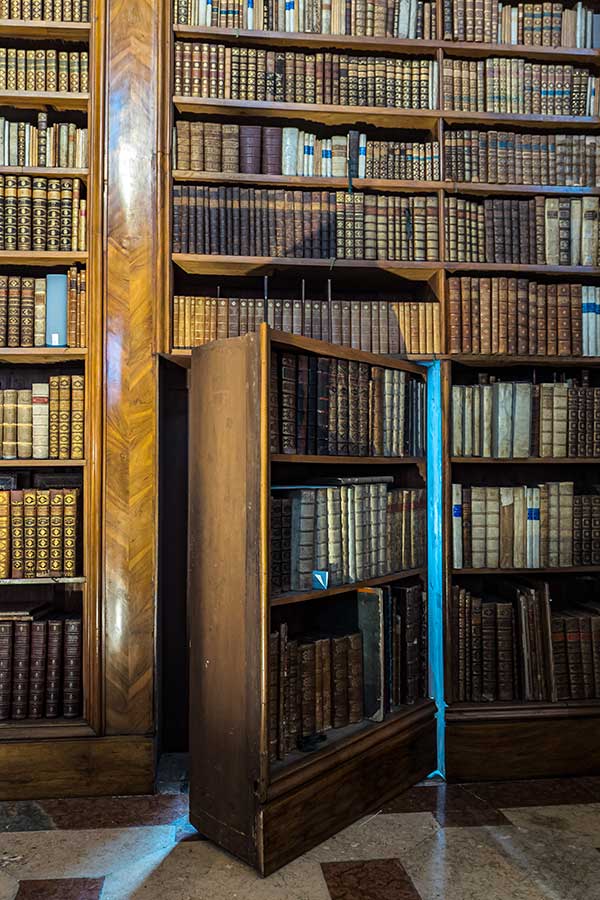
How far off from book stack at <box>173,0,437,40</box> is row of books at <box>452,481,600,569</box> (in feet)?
5.76

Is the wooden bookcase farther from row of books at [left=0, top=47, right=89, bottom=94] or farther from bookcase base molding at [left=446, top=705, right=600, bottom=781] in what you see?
row of books at [left=0, top=47, right=89, bottom=94]

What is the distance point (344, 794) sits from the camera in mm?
2162

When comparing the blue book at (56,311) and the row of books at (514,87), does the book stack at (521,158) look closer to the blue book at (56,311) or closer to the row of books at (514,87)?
the row of books at (514,87)

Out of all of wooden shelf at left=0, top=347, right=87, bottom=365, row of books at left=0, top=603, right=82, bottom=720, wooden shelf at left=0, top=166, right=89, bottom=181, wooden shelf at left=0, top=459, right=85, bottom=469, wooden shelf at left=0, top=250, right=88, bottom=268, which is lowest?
row of books at left=0, top=603, right=82, bottom=720

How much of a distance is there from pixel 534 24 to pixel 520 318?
115 centimetres

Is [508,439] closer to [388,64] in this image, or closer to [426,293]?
[426,293]

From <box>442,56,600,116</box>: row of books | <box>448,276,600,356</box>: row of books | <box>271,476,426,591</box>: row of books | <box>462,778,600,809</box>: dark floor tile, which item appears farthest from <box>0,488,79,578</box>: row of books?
<box>442,56,600,116</box>: row of books

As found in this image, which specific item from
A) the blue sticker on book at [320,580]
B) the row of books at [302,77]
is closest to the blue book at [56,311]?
the row of books at [302,77]

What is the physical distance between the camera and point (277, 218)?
2.58 m

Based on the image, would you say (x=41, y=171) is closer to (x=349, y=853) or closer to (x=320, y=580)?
(x=320, y=580)

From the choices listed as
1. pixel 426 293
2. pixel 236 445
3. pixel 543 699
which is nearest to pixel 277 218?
pixel 426 293

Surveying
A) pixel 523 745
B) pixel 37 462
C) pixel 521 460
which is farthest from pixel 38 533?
pixel 523 745

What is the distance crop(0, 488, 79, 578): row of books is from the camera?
2439mm

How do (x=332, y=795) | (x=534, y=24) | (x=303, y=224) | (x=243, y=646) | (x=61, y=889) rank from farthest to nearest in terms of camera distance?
(x=534, y=24)
(x=303, y=224)
(x=332, y=795)
(x=243, y=646)
(x=61, y=889)
